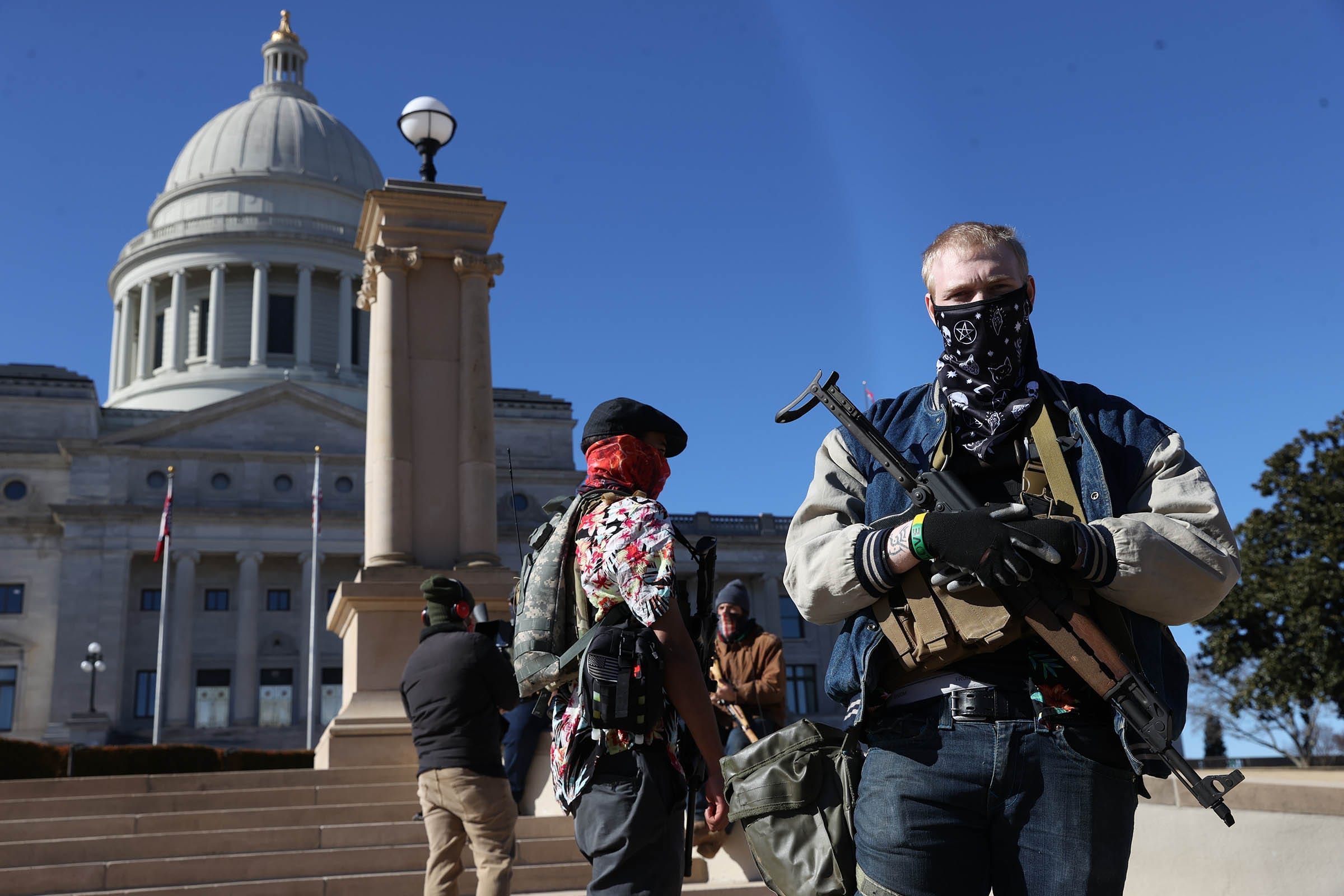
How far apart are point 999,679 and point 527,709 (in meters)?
8.68

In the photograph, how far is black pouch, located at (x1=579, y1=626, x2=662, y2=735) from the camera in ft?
12.0

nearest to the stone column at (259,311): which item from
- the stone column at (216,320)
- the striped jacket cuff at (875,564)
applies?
the stone column at (216,320)

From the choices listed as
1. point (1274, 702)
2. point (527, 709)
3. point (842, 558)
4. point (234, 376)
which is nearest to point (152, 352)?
point (234, 376)

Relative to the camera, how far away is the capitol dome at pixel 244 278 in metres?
68.7

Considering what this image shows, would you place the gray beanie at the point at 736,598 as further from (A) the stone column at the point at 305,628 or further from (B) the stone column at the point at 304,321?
(B) the stone column at the point at 304,321

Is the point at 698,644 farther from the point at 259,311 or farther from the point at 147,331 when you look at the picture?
the point at 147,331

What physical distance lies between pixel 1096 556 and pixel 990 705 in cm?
36

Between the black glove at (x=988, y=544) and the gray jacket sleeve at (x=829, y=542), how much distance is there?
0.20 m

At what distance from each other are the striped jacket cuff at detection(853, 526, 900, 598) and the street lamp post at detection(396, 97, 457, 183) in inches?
465

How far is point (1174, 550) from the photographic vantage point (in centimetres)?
246

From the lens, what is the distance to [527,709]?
35.3 ft

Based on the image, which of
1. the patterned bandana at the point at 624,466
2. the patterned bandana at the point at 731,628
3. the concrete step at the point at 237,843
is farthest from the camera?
the concrete step at the point at 237,843

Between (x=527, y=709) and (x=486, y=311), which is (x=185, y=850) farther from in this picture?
(x=486, y=311)

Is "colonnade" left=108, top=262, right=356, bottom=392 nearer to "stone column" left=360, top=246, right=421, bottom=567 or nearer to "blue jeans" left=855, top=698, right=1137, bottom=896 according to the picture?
"stone column" left=360, top=246, right=421, bottom=567
